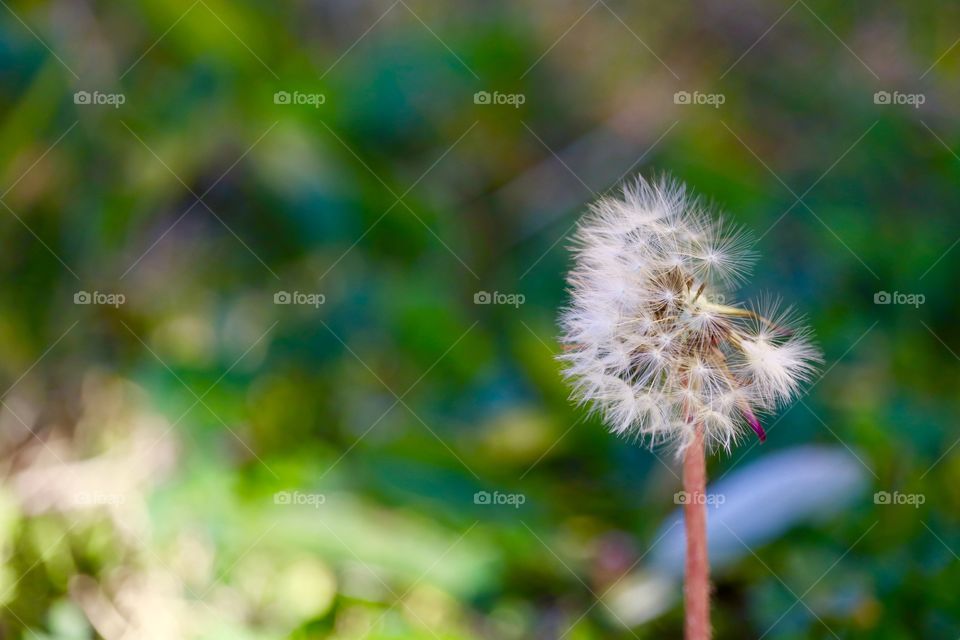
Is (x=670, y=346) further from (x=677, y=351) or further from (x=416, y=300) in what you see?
(x=416, y=300)

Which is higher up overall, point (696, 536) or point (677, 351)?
point (677, 351)

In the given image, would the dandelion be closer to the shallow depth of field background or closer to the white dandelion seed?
the white dandelion seed

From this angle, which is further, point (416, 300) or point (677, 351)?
point (416, 300)

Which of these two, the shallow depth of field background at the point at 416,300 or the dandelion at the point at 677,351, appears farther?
the shallow depth of field background at the point at 416,300

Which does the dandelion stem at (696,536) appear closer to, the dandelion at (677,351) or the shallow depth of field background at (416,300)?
the dandelion at (677,351)

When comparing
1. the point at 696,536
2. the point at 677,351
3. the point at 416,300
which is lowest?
the point at 696,536

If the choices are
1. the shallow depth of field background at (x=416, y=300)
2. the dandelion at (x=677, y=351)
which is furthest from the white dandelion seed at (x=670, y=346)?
the shallow depth of field background at (x=416, y=300)

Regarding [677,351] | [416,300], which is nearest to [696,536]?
[677,351]
